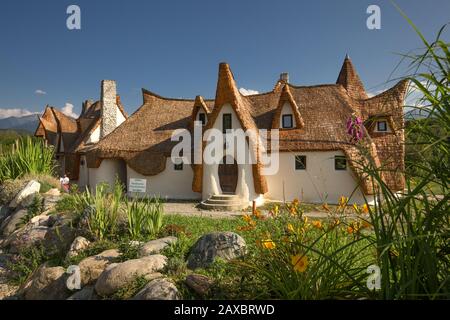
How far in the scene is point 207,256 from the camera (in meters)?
4.41

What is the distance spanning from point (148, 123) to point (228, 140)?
6.63 meters

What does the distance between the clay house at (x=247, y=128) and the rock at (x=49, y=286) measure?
7.20 metres

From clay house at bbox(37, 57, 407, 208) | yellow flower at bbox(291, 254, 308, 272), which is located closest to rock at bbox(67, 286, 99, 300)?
yellow flower at bbox(291, 254, 308, 272)

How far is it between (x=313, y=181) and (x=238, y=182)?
397 cm

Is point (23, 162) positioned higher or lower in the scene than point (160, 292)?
higher

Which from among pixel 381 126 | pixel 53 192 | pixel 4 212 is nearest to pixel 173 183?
pixel 53 192

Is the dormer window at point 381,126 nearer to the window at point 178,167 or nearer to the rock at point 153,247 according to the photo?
the window at point 178,167

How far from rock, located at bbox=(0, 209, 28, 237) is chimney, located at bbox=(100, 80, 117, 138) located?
996cm

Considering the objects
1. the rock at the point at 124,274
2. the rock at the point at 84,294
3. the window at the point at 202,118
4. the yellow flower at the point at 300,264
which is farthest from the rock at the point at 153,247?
the window at the point at 202,118

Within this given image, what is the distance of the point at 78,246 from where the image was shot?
234 inches

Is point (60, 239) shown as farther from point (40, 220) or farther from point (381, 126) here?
point (381, 126)

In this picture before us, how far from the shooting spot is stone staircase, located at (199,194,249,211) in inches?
473
